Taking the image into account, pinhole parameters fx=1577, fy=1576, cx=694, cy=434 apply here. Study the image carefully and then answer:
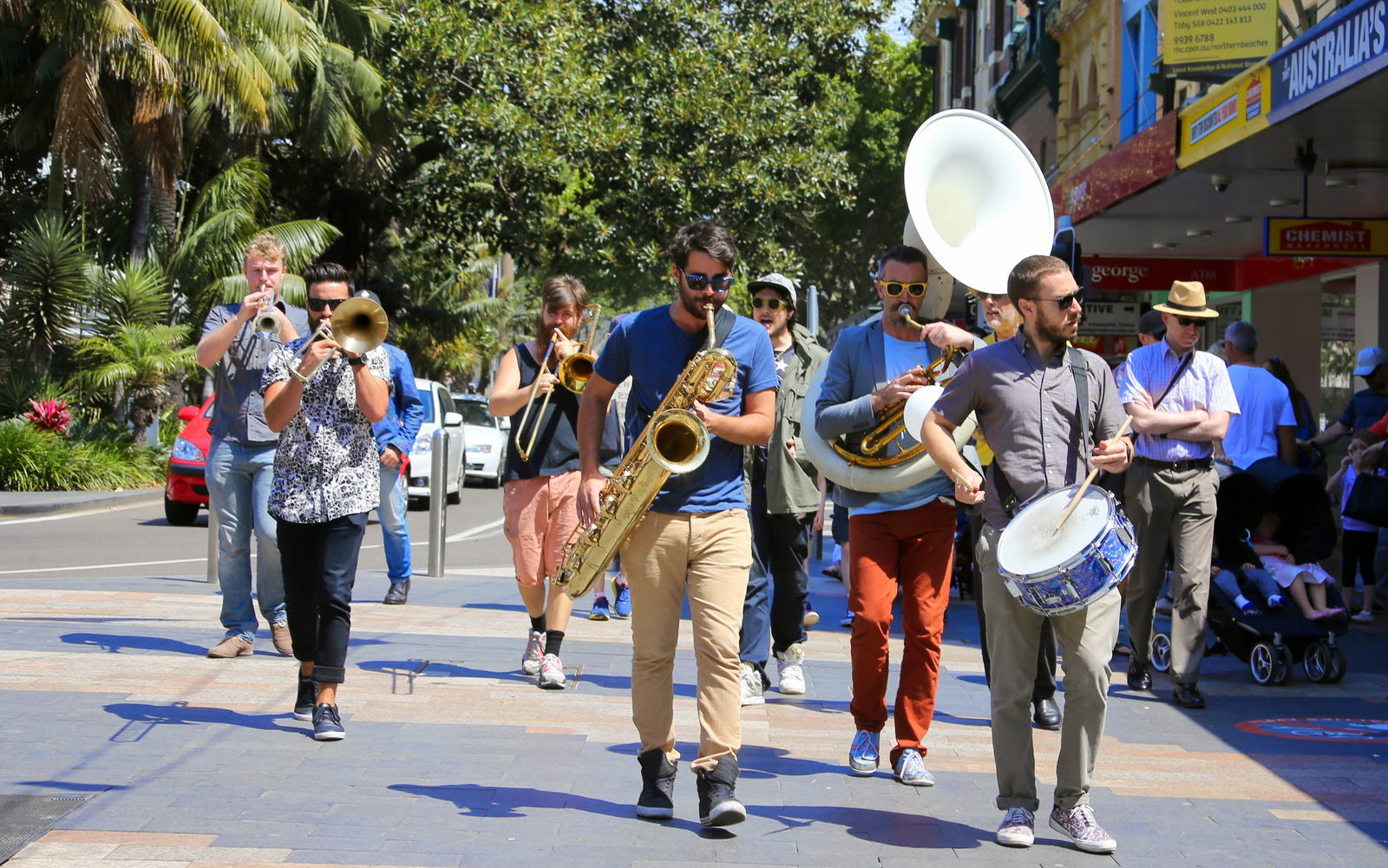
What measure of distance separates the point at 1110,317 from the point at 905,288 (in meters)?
13.2

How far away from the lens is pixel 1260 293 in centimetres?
1920

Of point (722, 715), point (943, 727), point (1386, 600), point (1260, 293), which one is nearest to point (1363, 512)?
point (1386, 600)

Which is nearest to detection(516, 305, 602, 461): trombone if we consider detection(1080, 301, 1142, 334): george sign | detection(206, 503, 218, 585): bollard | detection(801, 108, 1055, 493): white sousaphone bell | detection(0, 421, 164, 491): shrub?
detection(801, 108, 1055, 493): white sousaphone bell

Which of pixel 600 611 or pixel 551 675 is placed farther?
pixel 600 611

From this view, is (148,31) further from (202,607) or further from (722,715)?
(722,715)

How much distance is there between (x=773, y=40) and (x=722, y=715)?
77.0 ft

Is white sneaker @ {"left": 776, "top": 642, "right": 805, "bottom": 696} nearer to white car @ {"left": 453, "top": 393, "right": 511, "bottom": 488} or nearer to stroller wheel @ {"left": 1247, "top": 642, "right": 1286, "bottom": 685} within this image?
stroller wheel @ {"left": 1247, "top": 642, "right": 1286, "bottom": 685}

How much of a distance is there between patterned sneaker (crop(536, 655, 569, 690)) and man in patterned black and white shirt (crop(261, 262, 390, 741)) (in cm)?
126

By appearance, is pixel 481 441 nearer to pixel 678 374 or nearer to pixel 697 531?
pixel 678 374

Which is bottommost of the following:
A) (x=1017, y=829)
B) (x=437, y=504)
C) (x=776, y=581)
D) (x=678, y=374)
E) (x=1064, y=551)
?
(x=1017, y=829)

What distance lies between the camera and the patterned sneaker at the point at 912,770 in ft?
18.6

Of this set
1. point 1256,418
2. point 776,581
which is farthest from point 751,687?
point 1256,418

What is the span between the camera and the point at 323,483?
6.15 m

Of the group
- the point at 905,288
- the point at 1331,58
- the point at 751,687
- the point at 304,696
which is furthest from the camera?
the point at 1331,58
